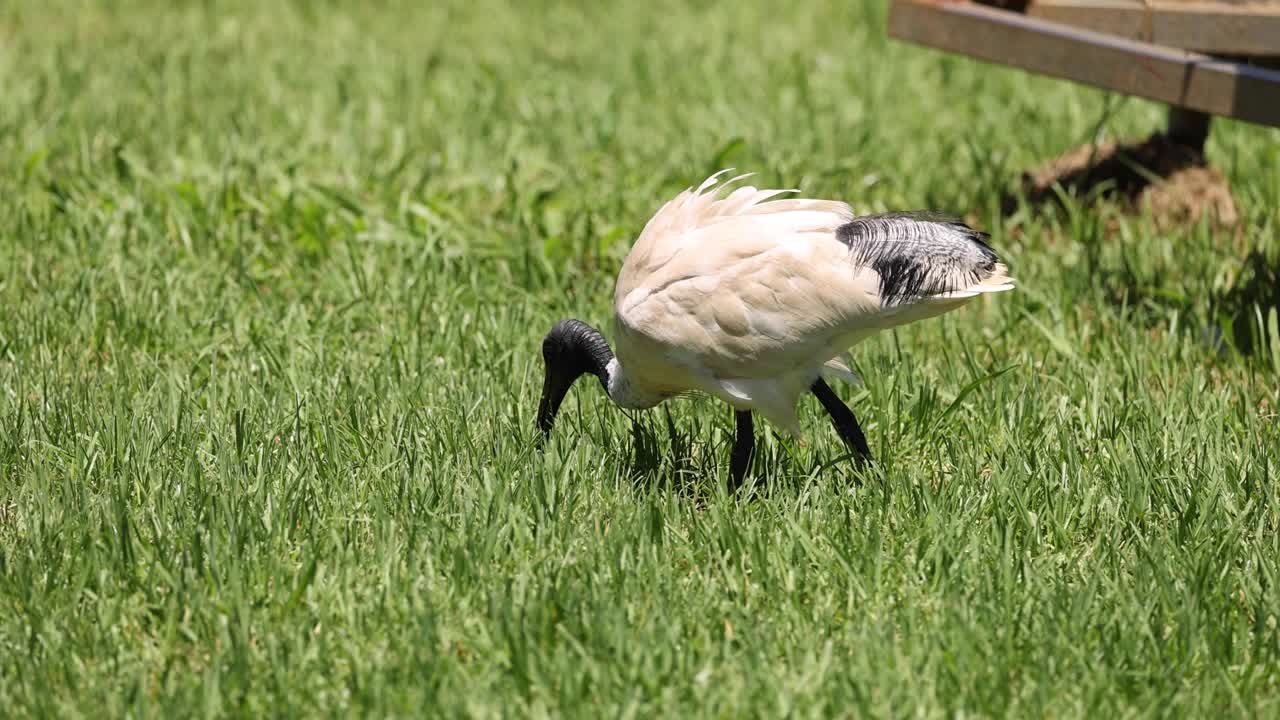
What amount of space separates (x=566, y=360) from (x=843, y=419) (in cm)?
81

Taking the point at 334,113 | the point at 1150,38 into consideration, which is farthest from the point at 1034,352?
the point at 334,113

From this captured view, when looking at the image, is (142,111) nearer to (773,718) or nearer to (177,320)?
(177,320)

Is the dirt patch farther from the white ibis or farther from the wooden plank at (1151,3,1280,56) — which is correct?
the white ibis

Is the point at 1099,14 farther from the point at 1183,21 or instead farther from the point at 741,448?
the point at 741,448

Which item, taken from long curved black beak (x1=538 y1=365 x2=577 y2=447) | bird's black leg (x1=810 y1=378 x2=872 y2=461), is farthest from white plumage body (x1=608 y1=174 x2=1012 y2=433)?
long curved black beak (x1=538 y1=365 x2=577 y2=447)

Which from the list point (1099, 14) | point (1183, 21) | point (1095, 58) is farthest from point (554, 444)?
point (1099, 14)

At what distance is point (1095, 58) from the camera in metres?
5.34

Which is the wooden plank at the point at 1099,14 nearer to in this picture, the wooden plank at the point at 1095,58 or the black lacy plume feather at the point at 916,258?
the wooden plank at the point at 1095,58

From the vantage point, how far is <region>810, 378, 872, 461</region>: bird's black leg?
4.08 m

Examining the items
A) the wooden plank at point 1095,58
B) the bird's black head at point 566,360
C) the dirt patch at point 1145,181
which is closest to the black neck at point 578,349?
the bird's black head at point 566,360

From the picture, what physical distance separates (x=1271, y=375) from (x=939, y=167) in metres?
2.46

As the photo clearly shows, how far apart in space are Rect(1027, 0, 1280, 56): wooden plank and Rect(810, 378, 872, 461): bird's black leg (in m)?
2.40

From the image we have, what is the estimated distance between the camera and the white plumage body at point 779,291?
3.73 meters

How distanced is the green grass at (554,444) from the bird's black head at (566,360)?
0.41 ft
